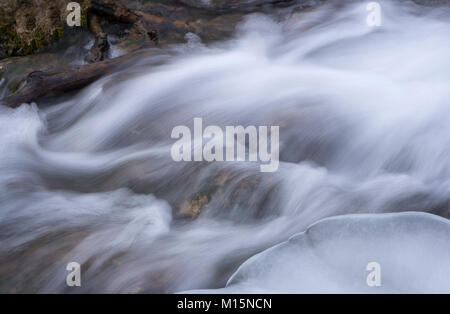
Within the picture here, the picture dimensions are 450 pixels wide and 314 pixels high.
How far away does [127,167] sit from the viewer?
329 cm

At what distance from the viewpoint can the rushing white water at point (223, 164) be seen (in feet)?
8.59

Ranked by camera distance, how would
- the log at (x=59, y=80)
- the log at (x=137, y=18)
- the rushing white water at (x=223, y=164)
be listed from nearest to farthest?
the rushing white water at (x=223, y=164) < the log at (x=59, y=80) < the log at (x=137, y=18)

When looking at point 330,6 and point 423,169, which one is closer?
point 423,169

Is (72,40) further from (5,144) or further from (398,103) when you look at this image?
(398,103)

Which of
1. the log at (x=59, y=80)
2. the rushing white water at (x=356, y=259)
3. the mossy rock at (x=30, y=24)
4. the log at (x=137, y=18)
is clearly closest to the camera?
the rushing white water at (x=356, y=259)

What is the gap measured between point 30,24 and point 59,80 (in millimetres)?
1064

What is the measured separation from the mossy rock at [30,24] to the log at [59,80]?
849 mm

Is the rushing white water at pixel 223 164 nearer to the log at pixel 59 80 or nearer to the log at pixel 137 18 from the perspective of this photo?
the log at pixel 59 80

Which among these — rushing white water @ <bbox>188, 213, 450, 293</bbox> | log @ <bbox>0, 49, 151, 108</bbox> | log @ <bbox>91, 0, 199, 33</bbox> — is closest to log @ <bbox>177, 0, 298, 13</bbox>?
log @ <bbox>91, 0, 199, 33</bbox>

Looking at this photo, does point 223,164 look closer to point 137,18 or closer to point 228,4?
point 137,18

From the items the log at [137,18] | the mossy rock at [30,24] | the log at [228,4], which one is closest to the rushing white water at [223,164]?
the log at [137,18]
